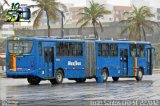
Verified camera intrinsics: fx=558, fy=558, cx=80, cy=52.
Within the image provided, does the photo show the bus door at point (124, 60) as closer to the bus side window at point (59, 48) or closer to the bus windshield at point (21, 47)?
the bus side window at point (59, 48)

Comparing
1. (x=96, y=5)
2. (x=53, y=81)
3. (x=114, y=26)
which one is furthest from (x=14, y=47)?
(x=114, y=26)

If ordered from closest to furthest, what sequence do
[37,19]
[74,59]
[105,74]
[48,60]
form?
1. [48,60]
2. [74,59]
3. [105,74]
4. [37,19]

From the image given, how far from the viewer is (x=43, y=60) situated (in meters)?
34.3

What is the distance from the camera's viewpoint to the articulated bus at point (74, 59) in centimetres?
3375

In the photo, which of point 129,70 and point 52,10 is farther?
point 52,10

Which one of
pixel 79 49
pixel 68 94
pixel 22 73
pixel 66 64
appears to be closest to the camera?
pixel 68 94

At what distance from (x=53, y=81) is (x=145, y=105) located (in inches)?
706

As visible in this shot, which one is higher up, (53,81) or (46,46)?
(46,46)

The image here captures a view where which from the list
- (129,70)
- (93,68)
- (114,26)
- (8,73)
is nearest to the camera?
(8,73)

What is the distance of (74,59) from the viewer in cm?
3688

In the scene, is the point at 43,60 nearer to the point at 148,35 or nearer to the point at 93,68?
the point at 93,68

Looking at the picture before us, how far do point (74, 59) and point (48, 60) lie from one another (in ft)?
8.80
